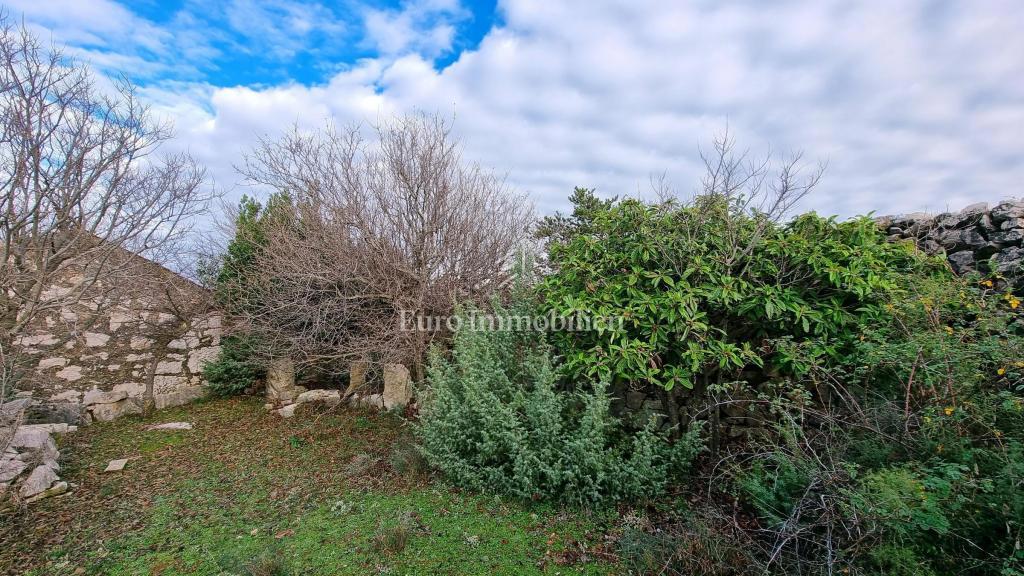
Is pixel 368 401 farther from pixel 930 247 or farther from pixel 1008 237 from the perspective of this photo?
pixel 1008 237

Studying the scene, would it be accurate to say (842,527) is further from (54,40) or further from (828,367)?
(54,40)

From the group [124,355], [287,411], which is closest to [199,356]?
[124,355]

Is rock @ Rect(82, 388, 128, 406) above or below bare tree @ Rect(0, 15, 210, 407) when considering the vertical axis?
below

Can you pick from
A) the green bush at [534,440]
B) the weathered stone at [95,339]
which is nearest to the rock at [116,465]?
the green bush at [534,440]

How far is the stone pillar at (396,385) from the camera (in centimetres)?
586

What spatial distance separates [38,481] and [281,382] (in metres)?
3.02

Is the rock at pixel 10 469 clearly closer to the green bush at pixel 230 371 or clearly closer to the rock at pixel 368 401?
the green bush at pixel 230 371

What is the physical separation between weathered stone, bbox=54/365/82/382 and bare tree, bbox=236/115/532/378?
13.1ft

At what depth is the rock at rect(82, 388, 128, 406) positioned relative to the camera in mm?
6543

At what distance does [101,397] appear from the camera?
6.64 meters

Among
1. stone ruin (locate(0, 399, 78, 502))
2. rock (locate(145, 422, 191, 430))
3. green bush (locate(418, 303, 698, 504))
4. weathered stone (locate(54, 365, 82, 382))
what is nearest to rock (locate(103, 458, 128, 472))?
stone ruin (locate(0, 399, 78, 502))

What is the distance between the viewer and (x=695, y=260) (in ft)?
10.5

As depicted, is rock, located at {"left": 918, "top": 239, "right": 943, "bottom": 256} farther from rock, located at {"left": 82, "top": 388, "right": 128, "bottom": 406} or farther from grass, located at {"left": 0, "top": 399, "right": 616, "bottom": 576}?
rock, located at {"left": 82, "top": 388, "right": 128, "bottom": 406}

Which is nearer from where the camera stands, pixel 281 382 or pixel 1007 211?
pixel 1007 211
